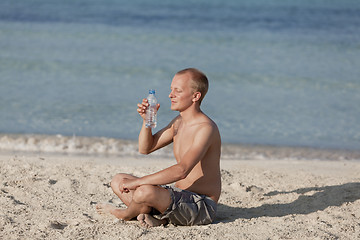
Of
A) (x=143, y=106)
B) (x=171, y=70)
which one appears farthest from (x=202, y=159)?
(x=171, y=70)

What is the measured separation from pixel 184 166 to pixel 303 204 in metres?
1.49

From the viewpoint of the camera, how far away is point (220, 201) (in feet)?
15.8

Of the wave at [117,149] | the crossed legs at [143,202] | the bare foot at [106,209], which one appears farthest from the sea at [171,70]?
the crossed legs at [143,202]

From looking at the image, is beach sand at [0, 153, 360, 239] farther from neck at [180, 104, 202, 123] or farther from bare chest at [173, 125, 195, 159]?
neck at [180, 104, 202, 123]

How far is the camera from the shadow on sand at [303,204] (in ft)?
14.6

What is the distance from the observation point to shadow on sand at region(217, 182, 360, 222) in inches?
175

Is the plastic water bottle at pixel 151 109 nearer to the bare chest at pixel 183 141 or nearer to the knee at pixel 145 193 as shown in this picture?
the bare chest at pixel 183 141

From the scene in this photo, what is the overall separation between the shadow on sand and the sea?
2223mm

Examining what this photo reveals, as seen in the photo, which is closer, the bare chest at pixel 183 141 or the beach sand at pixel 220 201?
the beach sand at pixel 220 201

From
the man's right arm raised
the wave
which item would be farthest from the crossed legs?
the wave

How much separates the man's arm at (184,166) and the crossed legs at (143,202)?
0.19 ft

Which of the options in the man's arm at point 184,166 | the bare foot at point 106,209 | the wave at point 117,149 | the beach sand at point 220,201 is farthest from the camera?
the wave at point 117,149

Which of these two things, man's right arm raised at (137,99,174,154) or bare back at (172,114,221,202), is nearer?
bare back at (172,114,221,202)

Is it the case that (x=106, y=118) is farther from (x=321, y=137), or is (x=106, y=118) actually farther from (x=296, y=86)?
(x=296, y=86)
